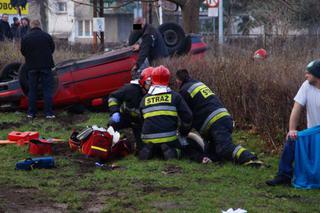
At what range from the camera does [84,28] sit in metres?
70.3

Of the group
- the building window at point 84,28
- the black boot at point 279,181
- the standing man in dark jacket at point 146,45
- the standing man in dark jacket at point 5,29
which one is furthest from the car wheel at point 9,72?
the building window at point 84,28

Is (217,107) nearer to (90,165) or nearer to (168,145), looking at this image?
(168,145)

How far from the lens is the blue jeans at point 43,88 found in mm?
13695

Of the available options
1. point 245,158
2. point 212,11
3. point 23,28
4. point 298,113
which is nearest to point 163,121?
point 245,158

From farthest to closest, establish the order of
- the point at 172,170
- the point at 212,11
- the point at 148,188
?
the point at 212,11 → the point at 172,170 → the point at 148,188

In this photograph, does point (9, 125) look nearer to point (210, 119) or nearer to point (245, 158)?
point (210, 119)

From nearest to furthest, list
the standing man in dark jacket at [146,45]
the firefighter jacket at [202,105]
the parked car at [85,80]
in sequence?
1. the firefighter jacket at [202,105]
2. the standing man in dark jacket at [146,45]
3. the parked car at [85,80]

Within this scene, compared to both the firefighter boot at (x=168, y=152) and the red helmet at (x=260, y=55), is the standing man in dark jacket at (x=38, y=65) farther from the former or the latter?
the firefighter boot at (x=168, y=152)

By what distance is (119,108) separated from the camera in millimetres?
10094

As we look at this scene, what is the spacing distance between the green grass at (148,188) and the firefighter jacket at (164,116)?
0.36 metres

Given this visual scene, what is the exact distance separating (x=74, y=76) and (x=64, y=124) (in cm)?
150

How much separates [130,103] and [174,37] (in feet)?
19.6

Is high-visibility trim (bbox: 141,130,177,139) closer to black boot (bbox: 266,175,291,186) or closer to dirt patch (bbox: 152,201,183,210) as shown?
black boot (bbox: 266,175,291,186)

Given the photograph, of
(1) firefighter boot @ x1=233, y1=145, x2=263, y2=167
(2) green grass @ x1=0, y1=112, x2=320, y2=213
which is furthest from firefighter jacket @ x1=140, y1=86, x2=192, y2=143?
(1) firefighter boot @ x1=233, y1=145, x2=263, y2=167
